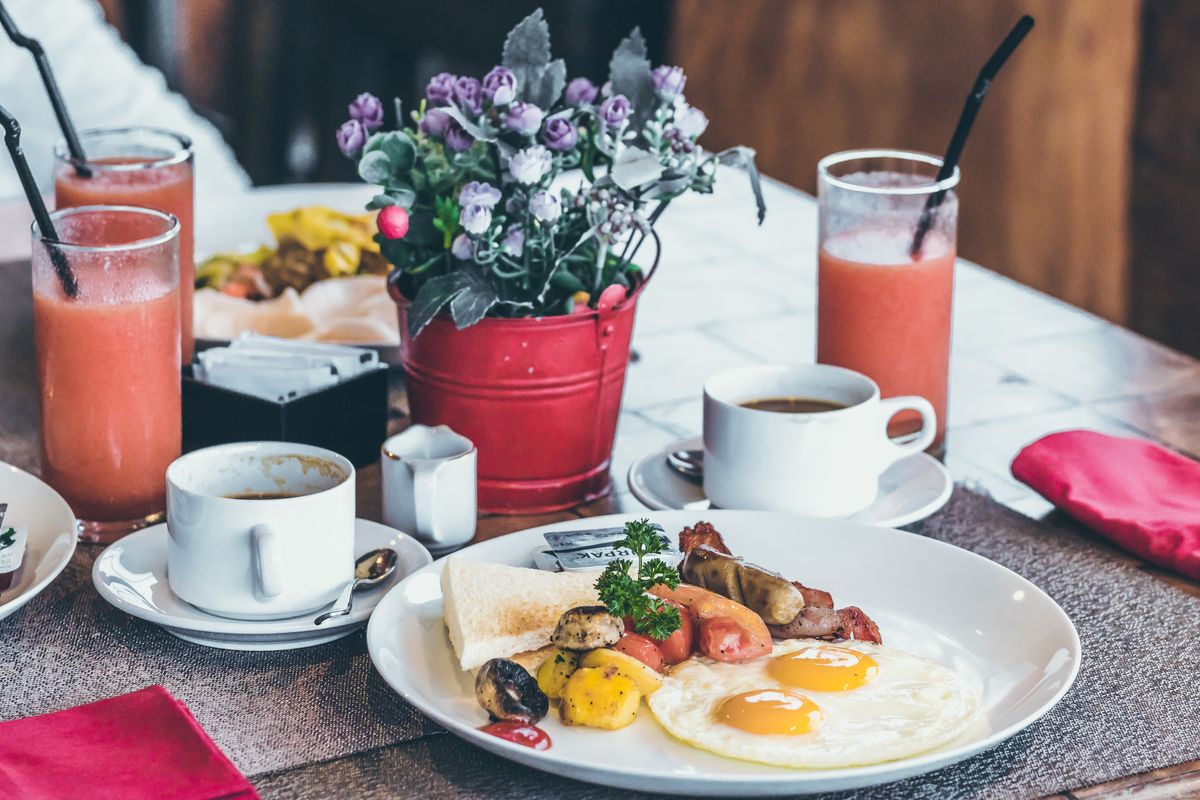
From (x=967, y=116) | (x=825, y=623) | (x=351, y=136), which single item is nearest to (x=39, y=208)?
(x=351, y=136)

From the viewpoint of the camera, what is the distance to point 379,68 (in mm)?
5707

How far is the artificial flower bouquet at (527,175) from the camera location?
121cm

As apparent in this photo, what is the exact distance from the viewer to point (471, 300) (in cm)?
122

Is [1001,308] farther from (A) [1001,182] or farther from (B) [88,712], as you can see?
(A) [1001,182]

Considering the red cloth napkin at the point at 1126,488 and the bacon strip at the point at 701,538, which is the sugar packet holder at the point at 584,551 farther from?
the red cloth napkin at the point at 1126,488

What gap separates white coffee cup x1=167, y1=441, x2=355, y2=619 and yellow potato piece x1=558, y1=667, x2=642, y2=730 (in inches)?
9.8

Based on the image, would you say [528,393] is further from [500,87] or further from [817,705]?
[817,705]

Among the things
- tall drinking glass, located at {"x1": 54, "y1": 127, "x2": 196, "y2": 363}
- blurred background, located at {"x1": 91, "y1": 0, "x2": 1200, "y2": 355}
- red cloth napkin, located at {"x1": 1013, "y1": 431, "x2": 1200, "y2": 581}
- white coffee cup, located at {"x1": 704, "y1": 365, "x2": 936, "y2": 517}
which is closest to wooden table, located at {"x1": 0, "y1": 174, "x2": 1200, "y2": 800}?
red cloth napkin, located at {"x1": 1013, "y1": 431, "x2": 1200, "y2": 581}

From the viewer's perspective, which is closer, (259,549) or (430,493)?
(259,549)

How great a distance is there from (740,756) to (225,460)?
0.51 meters

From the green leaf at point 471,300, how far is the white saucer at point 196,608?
0.20 metres

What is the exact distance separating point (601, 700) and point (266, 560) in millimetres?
286

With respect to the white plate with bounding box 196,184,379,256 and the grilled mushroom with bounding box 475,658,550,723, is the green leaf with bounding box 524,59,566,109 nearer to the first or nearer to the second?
the grilled mushroom with bounding box 475,658,550,723

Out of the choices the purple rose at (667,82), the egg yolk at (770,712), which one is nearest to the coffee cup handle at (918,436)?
the purple rose at (667,82)
